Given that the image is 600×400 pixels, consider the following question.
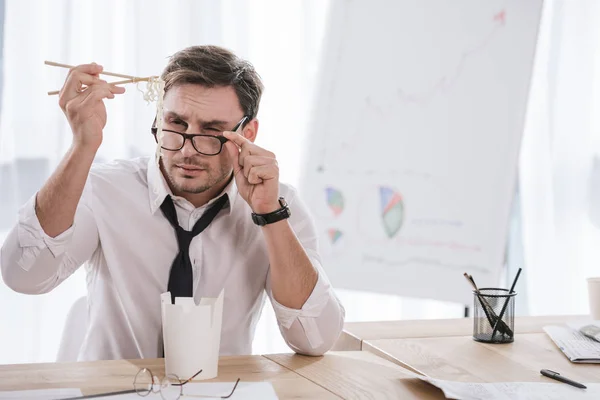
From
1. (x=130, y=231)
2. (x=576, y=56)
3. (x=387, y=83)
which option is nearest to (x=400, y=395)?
(x=130, y=231)

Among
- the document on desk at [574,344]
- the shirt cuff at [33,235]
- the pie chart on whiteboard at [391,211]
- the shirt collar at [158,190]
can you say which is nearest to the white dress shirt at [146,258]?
the shirt collar at [158,190]

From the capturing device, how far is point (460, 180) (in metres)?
2.87

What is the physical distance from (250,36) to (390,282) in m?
1.15

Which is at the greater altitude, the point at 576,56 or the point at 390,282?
the point at 576,56

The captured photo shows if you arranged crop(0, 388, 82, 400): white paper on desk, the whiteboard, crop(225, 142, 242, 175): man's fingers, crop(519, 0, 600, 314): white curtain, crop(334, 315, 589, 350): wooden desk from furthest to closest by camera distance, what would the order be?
1. crop(519, 0, 600, 314): white curtain
2. the whiteboard
3. crop(334, 315, 589, 350): wooden desk
4. crop(225, 142, 242, 175): man's fingers
5. crop(0, 388, 82, 400): white paper on desk

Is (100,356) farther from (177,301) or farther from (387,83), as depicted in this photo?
(387,83)

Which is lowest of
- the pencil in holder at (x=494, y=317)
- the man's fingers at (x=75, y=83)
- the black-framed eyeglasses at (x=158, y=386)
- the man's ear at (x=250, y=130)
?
the black-framed eyeglasses at (x=158, y=386)

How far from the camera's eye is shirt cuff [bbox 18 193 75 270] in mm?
A: 1628

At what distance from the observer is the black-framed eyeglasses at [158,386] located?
1.33m

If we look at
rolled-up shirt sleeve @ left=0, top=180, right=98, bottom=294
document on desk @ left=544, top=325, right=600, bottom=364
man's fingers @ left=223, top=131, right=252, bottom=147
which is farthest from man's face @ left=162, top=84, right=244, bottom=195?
document on desk @ left=544, top=325, right=600, bottom=364

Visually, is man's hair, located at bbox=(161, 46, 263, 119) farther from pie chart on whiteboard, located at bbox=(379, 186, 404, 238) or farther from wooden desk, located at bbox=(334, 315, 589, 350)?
pie chart on whiteboard, located at bbox=(379, 186, 404, 238)

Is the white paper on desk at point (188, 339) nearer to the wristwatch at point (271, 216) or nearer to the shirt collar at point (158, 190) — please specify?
the wristwatch at point (271, 216)

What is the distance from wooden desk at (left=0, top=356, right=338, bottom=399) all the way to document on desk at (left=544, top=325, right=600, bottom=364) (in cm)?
63

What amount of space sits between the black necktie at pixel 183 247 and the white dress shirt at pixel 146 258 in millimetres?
20
